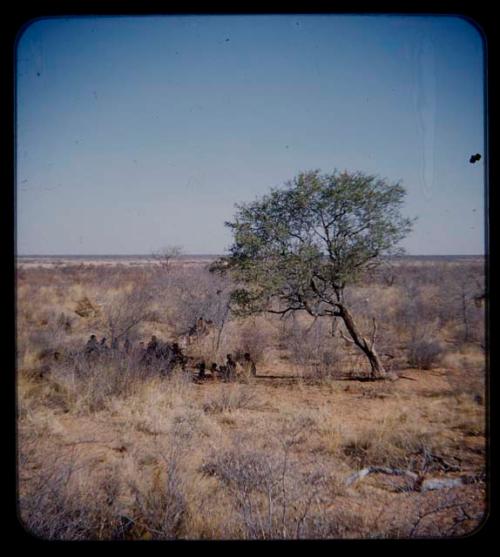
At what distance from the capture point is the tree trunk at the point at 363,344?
679cm

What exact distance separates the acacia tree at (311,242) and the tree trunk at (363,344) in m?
0.02

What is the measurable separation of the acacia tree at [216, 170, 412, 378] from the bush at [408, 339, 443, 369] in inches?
64.6

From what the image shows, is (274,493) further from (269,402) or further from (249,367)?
(249,367)

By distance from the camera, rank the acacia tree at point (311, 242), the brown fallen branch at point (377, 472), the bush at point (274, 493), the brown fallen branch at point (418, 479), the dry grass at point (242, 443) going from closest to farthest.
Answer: the bush at point (274, 493) < the dry grass at point (242, 443) < the brown fallen branch at point (418, 479) < the brown fallen branch at point (377, 472) < the acacia tree at point (311, 242)

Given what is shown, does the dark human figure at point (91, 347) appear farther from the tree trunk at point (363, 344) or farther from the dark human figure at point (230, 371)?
the tree trunk at point (363, 344)

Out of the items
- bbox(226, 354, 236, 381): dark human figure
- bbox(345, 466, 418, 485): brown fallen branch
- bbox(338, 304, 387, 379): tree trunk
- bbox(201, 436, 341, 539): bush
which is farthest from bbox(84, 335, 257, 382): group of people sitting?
bbox(345, 466, 418, 485): brown fallen branch

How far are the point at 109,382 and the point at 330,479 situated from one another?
3.50m

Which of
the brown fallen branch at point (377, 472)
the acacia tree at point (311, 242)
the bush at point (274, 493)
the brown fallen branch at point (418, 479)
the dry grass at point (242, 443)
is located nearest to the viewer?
the bush at point (274, 493)

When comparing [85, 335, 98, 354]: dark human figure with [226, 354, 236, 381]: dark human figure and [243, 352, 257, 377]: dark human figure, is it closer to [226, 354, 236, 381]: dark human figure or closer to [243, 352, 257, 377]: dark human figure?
[226, 354, 236, 381]: dark human figure

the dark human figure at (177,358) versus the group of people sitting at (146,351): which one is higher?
the group of people sitting at (146,351)

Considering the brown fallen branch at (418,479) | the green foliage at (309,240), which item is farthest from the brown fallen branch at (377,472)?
the green foliage at (309,240)

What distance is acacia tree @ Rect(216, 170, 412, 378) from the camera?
20.7 ft

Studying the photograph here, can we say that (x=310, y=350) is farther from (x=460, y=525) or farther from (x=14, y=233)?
(x=14, y=233)

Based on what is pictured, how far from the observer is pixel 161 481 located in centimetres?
339
